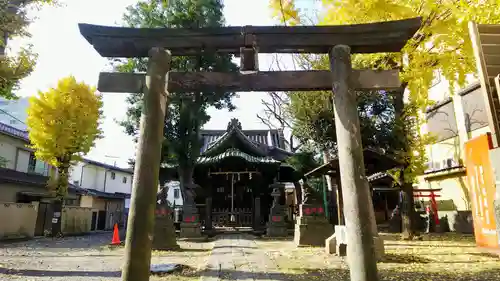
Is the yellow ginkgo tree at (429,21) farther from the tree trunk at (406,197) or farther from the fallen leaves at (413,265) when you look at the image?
the tree trunk at (406,197)

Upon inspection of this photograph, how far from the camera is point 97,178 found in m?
37.9

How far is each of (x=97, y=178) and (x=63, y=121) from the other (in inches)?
746

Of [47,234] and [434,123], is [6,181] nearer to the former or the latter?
[47,234]

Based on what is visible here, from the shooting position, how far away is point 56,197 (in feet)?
71.2

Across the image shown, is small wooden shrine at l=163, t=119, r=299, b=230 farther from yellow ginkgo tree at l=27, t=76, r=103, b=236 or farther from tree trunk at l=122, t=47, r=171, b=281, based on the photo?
tree trunk at l=122, t=47, r=171, b=281

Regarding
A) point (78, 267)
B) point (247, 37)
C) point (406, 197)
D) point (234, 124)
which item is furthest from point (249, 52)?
A: point (234, 124)

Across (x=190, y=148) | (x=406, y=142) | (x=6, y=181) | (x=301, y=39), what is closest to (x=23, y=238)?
(x=6, y=181)

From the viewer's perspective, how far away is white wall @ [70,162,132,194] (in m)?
35.6

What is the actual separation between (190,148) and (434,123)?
17.7 m

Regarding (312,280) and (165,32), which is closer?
(165,32)

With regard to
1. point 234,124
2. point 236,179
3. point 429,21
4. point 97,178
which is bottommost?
point 236,179

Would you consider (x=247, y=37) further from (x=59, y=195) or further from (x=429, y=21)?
(x=59, y=195)

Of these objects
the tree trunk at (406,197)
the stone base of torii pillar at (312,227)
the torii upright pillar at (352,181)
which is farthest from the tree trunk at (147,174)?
the tree trunk at (406,197)

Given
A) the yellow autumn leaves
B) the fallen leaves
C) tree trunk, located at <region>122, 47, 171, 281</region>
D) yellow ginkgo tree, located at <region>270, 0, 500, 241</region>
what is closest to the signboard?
the fallen leaves
